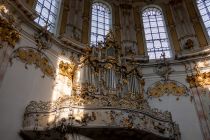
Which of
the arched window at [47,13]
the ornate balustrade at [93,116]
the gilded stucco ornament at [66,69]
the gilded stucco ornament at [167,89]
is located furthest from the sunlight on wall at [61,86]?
the gilded stucco ornament at [167,89]

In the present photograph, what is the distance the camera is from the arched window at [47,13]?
1905 centimetres

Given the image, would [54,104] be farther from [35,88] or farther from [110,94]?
[110,94]

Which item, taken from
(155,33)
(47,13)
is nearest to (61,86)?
(47,13)

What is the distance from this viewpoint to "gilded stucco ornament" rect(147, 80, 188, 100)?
730 inches

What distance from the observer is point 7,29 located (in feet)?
50.3

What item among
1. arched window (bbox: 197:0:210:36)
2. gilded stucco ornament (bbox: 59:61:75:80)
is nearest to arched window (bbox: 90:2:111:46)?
gilded stucco ornament (bbox: 59:61:75:80)

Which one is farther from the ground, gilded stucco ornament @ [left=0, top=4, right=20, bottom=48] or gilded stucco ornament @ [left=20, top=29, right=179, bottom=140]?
gilded stucco ornament @ [left=0, top=4, right=20, bottom=48]

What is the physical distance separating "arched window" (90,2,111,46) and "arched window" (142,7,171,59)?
9.72ft

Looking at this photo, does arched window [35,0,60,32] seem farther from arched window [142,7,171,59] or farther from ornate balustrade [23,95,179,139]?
arched window [142,7,171,59]

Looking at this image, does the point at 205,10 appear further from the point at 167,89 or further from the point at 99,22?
the point at 99,22

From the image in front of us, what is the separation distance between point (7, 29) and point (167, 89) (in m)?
10.2

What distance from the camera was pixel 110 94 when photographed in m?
15.0

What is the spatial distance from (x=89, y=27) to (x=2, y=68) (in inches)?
355

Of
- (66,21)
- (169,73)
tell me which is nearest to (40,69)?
(66,21)
